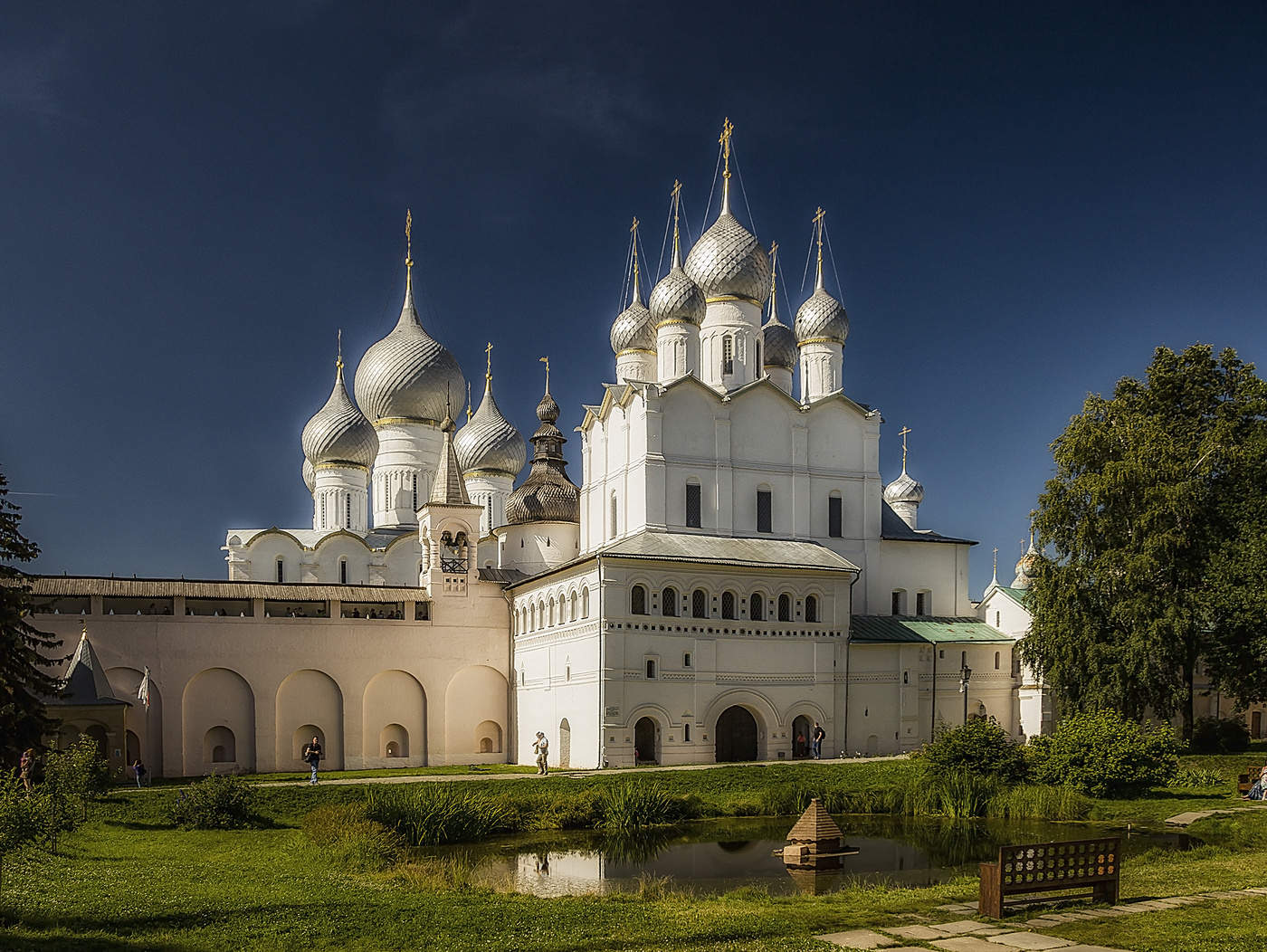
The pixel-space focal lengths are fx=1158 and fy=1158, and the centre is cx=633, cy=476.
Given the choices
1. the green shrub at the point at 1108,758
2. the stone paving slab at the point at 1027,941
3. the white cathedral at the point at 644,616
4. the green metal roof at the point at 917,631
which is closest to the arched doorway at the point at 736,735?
the white cathedral at the point at 644,616

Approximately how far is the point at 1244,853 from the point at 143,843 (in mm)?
15517

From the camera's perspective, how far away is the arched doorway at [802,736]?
30469 mm

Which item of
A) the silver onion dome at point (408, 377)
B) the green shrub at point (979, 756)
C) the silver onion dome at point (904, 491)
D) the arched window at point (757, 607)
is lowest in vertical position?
the green shrub at point (979, 756)

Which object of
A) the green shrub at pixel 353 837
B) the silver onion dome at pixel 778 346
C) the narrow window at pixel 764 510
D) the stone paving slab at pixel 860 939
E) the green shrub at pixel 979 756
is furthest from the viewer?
the silver onion dome at pixel 778 346

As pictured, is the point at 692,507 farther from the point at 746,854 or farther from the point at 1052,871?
the point at 1052,871

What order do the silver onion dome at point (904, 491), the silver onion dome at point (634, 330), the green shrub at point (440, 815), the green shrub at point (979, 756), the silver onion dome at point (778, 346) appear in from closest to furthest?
the green shrub at point (440, 815) < the green shrub at point (979, 756) < the silver onion dome at point (634, 330) < the silver onion dome at point (778, 346) < the silver onion dome at point (904, 491)

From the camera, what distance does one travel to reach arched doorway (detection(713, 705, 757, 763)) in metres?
30.1

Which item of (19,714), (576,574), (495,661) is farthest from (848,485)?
(19,714)

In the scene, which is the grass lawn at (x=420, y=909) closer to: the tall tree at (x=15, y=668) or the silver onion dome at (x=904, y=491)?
the tall tree at (x=15, y=668)

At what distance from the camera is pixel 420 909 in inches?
454

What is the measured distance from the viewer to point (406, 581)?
4069 centimetres

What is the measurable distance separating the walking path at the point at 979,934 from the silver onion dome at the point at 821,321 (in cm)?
2871

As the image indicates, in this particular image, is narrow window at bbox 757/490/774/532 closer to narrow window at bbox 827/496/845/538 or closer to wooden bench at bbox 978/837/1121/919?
narrow window at bbox 827/496/845/538

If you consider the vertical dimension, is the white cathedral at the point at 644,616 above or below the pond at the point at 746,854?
above
